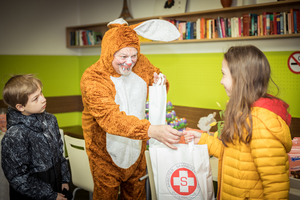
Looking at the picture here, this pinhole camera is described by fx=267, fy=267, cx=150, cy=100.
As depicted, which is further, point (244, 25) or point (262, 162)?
point (244, 25)

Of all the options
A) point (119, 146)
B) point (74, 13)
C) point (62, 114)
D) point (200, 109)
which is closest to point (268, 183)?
point (119, 146)

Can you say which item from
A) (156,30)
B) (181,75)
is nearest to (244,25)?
(181,75)

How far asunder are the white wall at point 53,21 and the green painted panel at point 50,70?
0.11 meters

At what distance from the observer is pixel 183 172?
144 centimetres

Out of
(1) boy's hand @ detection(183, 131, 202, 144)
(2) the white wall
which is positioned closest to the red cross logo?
(1) boy's hand @ detection(183, 131, 202, 144)

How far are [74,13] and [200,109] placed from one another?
9.82ft

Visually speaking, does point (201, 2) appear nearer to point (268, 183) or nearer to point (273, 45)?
point (273, 45)

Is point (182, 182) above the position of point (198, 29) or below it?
below

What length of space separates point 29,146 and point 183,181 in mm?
891

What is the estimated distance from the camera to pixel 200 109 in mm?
3549

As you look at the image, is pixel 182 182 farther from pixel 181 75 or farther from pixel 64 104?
pixel 64 104

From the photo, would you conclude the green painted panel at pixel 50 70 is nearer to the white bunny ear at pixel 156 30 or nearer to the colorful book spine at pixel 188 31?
the colorful book spine at pixel 188 31

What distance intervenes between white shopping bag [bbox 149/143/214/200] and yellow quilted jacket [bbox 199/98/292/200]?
0.51ft

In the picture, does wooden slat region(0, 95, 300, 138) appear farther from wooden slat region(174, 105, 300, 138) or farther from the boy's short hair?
the boy's short hair
